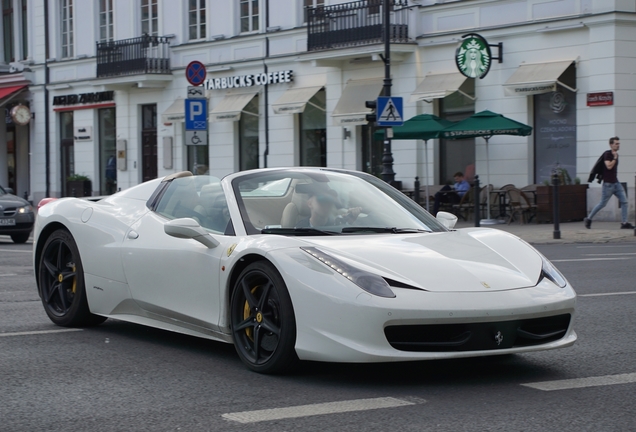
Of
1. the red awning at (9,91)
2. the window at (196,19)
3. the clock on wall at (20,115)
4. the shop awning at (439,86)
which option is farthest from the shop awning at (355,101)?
the red awning at (9,91)

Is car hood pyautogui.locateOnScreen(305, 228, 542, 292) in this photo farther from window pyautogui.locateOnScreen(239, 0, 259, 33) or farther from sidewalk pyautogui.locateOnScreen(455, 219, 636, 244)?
window pyautogui.locateOnScreen(239, 0, 259, 33)

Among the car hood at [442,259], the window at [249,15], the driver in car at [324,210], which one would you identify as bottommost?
the car hood at [442,259]

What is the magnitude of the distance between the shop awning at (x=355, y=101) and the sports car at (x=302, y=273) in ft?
67.9

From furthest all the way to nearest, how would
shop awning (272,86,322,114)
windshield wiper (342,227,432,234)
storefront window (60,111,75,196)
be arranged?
storefront window (60,111,75,196)
shop awning (272,86,322,114)
windshield wiper (342,227,432,234)

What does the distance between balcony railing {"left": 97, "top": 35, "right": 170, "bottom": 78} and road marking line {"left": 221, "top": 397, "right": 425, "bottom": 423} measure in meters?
30.4

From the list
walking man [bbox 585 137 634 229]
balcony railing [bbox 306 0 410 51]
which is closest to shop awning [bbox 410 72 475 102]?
balcony railing [bbox 306 0 410 51]

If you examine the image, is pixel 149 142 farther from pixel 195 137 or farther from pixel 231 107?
pixel 195 137

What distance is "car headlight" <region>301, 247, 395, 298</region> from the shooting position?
542cm

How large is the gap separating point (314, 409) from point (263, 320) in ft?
3.12

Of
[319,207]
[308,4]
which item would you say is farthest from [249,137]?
[319,207]

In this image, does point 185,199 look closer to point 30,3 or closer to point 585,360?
point 585,360

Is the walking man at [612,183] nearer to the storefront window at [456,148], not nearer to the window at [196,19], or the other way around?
the storefront window at [456,148]

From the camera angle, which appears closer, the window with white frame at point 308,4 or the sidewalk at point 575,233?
the sidewalk at point 575,233

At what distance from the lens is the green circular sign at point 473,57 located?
25266 mm
